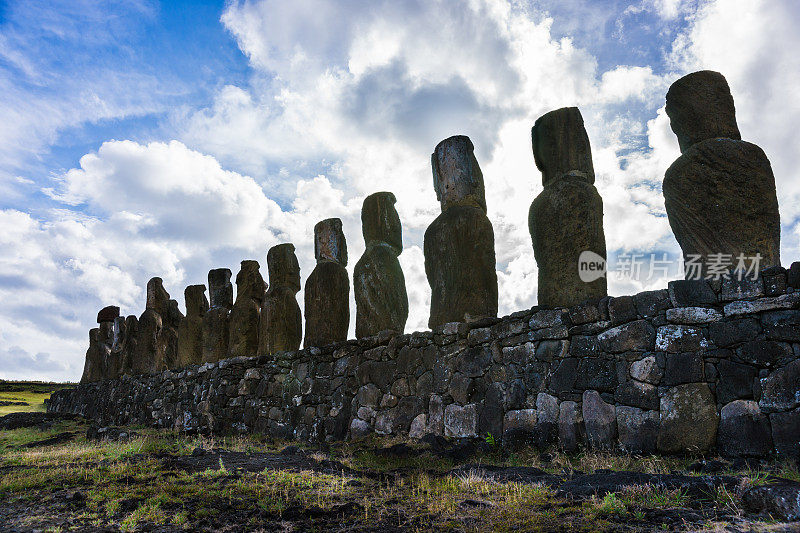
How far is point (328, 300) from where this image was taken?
1075cm

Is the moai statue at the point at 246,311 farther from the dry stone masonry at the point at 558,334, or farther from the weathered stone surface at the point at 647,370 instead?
the weathered stone surface at the point at 647,370

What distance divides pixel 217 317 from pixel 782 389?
1227 cm

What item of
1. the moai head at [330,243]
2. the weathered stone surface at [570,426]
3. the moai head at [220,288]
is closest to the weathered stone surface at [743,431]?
the weathered stone surface at [570,426]

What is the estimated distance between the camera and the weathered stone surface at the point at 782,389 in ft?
16.1

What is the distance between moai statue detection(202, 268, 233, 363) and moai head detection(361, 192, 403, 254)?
18.6 feet

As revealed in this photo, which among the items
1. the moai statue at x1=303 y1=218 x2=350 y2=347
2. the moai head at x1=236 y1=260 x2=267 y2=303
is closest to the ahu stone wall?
the moai statue at x1=303 y1=218 x2=350 y2=347

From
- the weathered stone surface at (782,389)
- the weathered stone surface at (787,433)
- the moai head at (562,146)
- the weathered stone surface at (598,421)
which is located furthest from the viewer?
the moai head at (562,146)

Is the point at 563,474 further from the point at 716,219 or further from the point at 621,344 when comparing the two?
the point at 716,219

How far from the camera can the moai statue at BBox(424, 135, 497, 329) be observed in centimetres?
802

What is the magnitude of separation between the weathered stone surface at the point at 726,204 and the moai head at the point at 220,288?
11.3 m

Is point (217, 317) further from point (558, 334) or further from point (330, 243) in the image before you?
point (558, 334)

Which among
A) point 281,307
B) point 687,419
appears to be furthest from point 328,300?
point 687,419

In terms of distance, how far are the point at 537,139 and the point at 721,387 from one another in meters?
4.18

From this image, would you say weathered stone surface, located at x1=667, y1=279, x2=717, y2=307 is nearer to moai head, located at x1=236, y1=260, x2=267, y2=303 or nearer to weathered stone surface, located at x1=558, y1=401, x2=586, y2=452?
weathered stone surface, located at x1=558, y1=401, x2=586, y2=452
